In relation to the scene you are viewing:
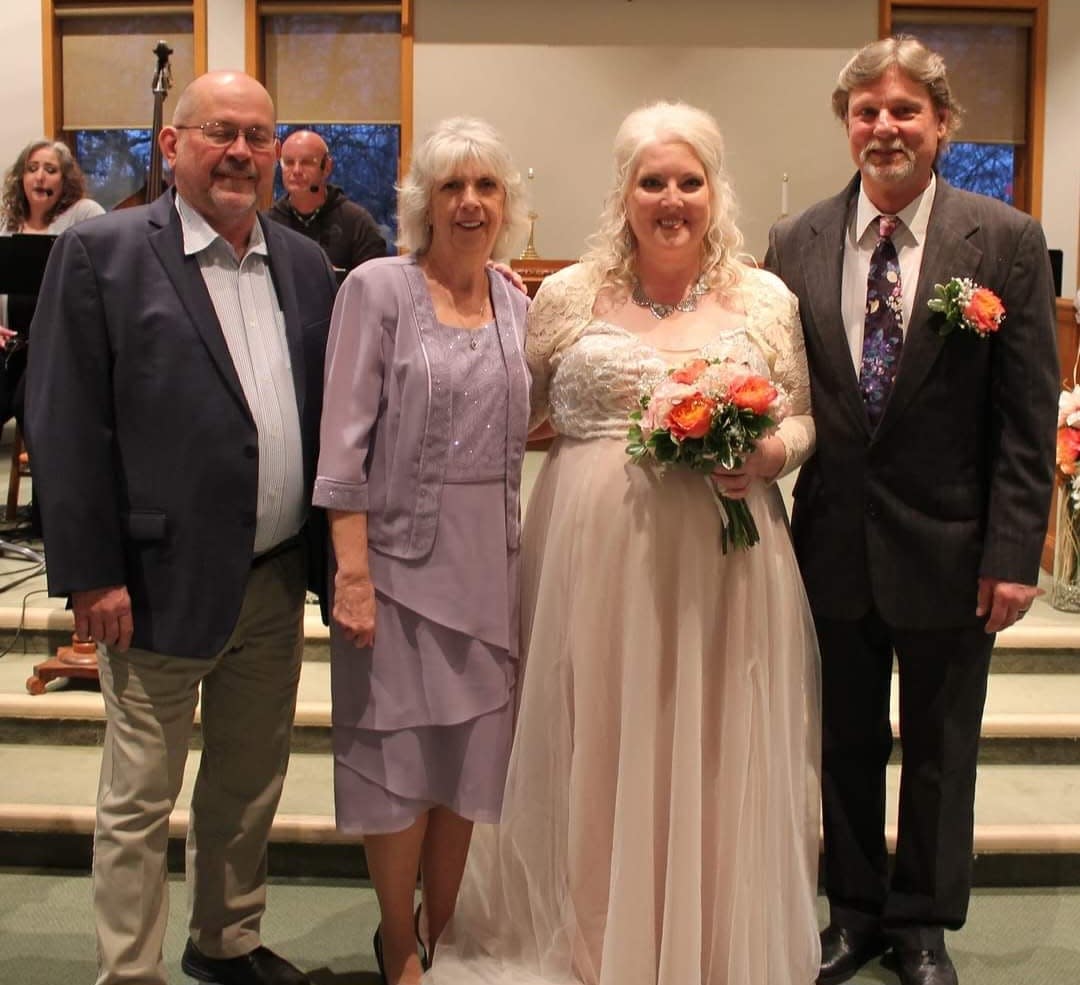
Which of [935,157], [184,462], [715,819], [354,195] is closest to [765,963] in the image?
[715,819]

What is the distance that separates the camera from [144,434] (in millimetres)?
2340

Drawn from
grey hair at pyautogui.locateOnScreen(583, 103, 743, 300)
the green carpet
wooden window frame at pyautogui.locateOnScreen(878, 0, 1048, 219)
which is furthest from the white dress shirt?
wooden window frame at pyautogui.locateOnScreen(878, 0, 1048, 219)

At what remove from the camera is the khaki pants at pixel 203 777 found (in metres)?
2.40

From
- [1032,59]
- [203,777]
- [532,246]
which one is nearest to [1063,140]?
[1032,59]

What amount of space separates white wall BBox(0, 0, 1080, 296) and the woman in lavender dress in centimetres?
622

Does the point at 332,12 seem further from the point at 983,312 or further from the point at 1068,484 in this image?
the point at 983,312

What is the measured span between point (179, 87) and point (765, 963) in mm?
7628

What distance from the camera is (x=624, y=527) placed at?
2475 millimetres

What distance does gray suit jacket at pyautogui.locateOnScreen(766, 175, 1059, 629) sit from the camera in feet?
8.25

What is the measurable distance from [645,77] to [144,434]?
6.76 meters

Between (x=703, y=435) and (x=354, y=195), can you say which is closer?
(x=703, y=435)

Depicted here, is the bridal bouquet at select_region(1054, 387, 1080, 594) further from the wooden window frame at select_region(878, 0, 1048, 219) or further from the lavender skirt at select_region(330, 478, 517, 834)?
the wooden window frame at select_region(878, 0, 1048, 219)

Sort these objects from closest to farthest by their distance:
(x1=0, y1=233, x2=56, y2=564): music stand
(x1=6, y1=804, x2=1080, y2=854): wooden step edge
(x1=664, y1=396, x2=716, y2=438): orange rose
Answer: (x1=664, y1=396, x2=716, y2=438): orange rose < (x1=6, y1=804, x2=1080, y2=854): wooden step edge < (x1=0, y1=233, x2=56, y2=564): music stand

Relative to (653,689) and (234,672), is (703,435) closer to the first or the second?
(653,689)
